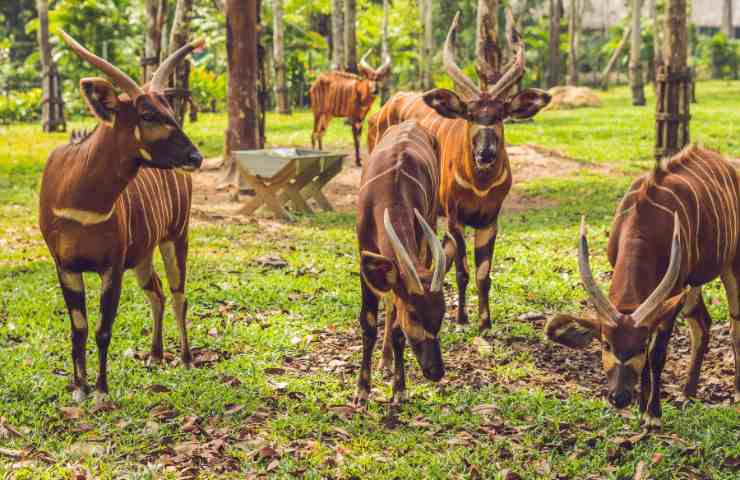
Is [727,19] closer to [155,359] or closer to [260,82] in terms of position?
[260,82]

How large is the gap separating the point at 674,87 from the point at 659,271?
9425mm

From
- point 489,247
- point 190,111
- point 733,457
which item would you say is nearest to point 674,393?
point 733,457

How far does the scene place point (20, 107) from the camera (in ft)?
88.3

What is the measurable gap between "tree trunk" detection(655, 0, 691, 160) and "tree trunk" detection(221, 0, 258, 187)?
5920 mm

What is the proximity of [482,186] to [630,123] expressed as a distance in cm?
1563

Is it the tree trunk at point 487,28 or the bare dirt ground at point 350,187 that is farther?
the tree trunk at point 487,28

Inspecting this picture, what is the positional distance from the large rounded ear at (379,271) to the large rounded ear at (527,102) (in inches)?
108

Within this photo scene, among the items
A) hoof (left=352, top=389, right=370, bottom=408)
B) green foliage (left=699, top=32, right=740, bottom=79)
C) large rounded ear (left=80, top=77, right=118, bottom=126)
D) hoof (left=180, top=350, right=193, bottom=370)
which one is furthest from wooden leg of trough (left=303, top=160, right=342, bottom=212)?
green foliage (left=699, top=32, right=740, bottom=79)

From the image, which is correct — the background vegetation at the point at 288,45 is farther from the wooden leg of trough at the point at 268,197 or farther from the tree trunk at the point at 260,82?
the wooden leg of trough at the point at 268,197

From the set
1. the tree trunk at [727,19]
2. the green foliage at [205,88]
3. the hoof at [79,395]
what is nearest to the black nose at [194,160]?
the hoof at [79,395]

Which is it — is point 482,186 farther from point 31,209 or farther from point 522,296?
point 31,209

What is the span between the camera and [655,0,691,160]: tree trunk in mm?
14336

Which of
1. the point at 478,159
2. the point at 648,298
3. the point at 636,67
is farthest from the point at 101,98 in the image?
the point at 636,67

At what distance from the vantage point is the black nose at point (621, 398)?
5.23m
